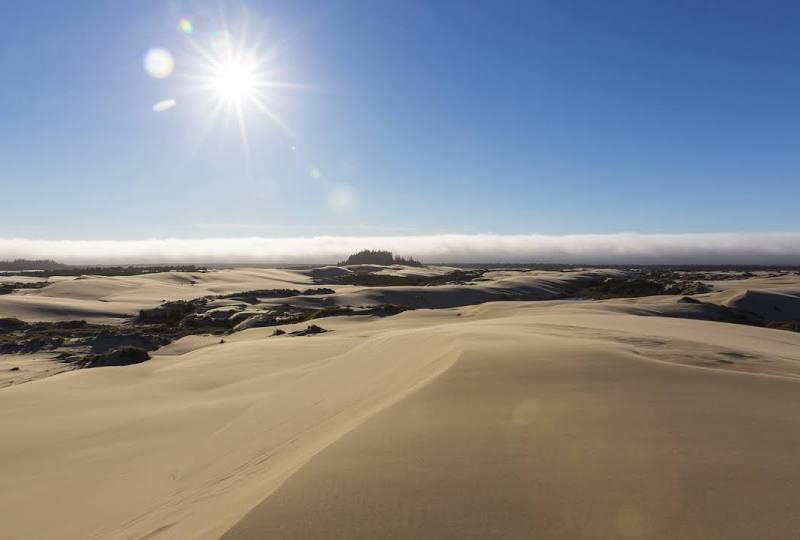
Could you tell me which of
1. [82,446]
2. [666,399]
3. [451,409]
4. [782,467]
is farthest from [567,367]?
[82,446]

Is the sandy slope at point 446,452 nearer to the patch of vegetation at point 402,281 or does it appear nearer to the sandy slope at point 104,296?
the sandy slope at point 104,296

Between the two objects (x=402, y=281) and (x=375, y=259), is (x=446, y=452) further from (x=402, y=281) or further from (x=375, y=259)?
(x=375, y=259)

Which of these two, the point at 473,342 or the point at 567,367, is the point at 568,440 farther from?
the point at 473,342

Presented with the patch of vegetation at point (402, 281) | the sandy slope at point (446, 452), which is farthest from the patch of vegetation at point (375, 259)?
the sandy slope at point (446, 452)

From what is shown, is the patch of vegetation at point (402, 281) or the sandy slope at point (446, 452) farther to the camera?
the patch of vegetation at point (402, 281)

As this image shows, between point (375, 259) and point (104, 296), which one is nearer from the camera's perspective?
point (104, 296)

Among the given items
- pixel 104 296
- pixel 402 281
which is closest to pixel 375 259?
pixel 402 281

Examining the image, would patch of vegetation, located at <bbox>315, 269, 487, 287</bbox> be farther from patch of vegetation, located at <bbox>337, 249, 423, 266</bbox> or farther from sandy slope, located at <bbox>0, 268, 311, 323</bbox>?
patch of vegetation, located at <bbox>337, 249, 423, 266</bbox>

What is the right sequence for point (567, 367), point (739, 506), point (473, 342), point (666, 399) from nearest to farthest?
point (739, 506) → point (666, 399) → point (567, 367) → point (473, 342)
